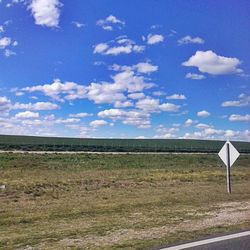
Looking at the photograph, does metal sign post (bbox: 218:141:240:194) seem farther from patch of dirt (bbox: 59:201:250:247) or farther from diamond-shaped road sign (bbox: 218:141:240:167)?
patch of dirt (bbox: 59:201:250:247)

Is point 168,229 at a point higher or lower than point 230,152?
lower

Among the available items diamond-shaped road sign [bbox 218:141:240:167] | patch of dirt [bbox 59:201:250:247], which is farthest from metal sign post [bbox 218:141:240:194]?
patch of dirt [bbox 59:201:250:247]

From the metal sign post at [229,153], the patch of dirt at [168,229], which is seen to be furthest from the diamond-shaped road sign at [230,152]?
the patch of dirt at [168,229]

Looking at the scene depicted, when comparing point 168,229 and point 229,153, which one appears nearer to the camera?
point 168,229

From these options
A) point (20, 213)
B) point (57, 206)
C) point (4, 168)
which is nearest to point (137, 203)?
point (57, 206)

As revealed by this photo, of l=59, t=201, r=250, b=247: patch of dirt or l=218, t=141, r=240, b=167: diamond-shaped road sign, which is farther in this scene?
l=218, t=141, r=240, b=167: diamond-shaped road sign

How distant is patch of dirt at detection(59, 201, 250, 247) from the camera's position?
8430 millimetres

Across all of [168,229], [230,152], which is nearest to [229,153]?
[230,152]

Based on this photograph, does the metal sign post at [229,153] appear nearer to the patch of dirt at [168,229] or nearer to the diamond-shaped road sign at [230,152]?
the diamond-shaped road sign at [230,152]

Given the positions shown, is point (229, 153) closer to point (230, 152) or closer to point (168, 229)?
point (230, 152)

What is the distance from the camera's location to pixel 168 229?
9633mm

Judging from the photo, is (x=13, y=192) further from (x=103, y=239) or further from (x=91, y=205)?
(x=103, y=239)

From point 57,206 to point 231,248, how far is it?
26.1 ft

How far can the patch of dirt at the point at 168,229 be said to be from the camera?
8430mm
